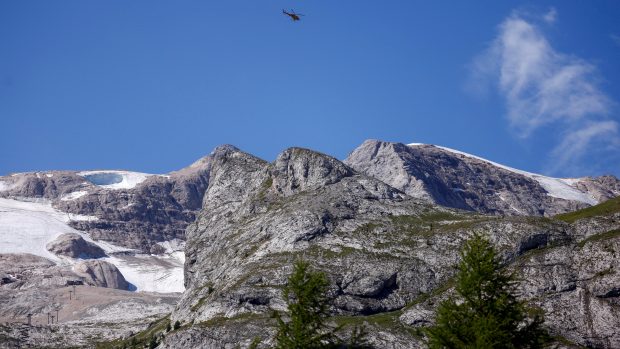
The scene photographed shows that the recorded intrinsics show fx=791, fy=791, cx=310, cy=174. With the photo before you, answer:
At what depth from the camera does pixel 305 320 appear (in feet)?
242

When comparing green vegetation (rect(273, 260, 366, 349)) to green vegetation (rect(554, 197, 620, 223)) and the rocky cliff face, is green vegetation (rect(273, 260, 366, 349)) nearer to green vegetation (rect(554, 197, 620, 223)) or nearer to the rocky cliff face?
the rocky cliff face

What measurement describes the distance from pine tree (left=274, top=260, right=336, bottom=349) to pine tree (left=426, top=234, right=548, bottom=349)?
1082 cm

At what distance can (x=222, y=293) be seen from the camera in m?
175

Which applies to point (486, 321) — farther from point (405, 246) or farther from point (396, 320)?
point (405, 246)

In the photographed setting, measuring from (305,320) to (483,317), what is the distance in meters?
16.8

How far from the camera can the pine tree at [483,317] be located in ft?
213

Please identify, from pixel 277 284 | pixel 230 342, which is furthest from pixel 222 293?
pixel 230 342

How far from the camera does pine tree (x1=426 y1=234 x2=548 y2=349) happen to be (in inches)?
2559

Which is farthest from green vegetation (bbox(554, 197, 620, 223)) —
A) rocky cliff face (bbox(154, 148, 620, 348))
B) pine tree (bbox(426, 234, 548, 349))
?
pine tree (bbox(426, 234, 548, 349))

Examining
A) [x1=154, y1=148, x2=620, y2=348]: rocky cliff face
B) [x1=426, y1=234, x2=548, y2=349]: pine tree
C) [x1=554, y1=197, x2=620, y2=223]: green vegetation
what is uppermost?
[x1=554, y1=197, x2=620, y2=223]: green vegetation

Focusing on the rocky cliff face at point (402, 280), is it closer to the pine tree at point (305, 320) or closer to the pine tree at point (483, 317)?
the pine tree at point (305, 320)

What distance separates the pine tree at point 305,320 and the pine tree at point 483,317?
10819 millimetres

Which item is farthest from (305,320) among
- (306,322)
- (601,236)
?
(601,236)

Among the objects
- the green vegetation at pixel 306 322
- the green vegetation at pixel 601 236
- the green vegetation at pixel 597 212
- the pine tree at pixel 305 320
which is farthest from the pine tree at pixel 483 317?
the green vegetation at pixel 597 212
